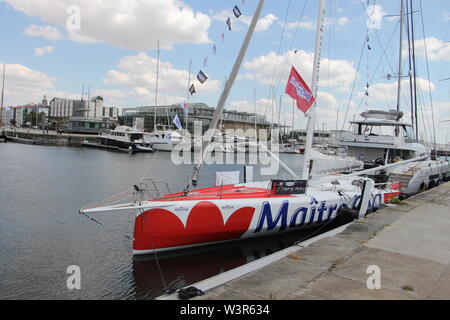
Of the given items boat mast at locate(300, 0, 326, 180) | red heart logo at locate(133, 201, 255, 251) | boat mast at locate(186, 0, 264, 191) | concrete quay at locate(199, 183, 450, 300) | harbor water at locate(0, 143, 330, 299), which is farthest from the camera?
boat mast at locate(300, 0, 326, 180)

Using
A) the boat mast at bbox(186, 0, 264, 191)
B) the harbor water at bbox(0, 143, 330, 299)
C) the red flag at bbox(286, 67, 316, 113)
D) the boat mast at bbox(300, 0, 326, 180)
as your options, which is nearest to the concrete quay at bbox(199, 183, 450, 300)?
the harbor water at bbox(0, 143, 330, 299)

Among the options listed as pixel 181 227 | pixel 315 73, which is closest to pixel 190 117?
pixel 315 73

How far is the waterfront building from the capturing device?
9638 centimetres

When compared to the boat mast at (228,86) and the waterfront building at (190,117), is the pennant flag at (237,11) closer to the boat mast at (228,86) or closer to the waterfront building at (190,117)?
the boat mast at (228,86)

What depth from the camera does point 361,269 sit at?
6.44 meters

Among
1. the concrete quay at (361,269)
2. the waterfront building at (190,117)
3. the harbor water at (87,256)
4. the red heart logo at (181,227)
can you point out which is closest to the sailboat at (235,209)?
the red heart logo at (181,227)

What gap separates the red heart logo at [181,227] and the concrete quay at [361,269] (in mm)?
2729

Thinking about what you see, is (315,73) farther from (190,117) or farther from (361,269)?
(190,117)

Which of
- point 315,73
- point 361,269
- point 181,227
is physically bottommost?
point 181,227

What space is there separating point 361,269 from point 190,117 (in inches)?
3647

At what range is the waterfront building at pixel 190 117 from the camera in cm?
9638

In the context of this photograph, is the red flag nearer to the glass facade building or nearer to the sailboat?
the sailboat

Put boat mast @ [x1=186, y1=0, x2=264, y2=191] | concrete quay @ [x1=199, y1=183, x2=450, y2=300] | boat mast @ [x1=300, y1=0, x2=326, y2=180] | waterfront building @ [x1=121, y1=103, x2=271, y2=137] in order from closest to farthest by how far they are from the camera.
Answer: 1. concrete quay @ [x1=199, y1=183, x2=450, y2=300]
2. boat mast @ [x1=186, y1=0, x2=264, y2=191]
3. boat mast @ [x1=300, y1=0, x2=326, y2=180]
4. waterfront building @ [x1=121, y1=103, x2=271, y2=137]
